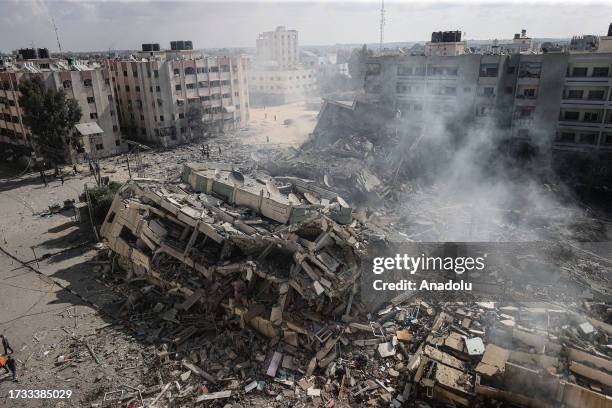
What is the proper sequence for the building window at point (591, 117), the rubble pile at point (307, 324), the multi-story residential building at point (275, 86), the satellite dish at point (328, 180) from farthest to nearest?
the multi-story residential building at point (275, 86)
the building window at point (591, 117)
the satellite dish at point (328, 180)
the rubble pile at point (307, 324)

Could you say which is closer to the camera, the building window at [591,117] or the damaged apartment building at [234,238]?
the damaged apartment building at [234,238]

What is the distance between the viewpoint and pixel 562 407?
8477mm

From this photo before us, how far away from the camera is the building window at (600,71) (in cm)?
2447

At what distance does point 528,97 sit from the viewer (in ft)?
89.4

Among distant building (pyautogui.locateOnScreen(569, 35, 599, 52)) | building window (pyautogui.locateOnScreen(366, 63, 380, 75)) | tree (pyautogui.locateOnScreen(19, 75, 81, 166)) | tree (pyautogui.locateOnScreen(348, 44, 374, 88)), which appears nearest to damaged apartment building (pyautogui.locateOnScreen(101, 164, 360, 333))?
tree (pyautogui.locateOnScreen(19, 75, 81, 166))

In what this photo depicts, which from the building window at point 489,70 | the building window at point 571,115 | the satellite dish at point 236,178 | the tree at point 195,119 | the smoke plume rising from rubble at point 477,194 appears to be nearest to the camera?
the satellite dish at point 236,178

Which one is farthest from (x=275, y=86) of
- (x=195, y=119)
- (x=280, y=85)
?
(x=195, y=119)

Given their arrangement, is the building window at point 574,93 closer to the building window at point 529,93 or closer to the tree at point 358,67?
the building window at point 529,93

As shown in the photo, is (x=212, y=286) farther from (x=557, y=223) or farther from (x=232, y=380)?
(x=557, y=223)

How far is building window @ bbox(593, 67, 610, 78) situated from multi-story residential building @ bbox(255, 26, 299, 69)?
276 ft

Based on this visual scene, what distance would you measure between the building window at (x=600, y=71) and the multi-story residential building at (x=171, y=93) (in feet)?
105

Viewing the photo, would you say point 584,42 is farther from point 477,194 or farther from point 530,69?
point 477,194

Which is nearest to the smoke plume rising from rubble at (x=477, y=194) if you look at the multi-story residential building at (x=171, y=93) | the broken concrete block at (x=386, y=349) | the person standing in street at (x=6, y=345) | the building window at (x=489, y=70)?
the building window at (x=489, y=70)

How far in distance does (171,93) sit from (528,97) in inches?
1161
